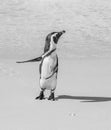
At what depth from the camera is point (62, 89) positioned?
11359 mm

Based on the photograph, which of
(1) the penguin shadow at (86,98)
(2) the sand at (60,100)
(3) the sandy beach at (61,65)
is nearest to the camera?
(2) the sand at (60,100)

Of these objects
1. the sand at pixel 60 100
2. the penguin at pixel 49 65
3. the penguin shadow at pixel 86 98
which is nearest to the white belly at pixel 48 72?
the penguin at pixel 49 65

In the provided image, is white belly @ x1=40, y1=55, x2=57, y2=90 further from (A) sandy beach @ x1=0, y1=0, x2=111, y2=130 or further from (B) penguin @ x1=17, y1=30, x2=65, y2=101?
(A) sandy beach @ x1=0, y1=0, x2=111, y2=130

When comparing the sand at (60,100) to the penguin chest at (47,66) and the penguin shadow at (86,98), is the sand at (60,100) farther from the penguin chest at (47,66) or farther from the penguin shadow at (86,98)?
the penguin chest at (47,66)

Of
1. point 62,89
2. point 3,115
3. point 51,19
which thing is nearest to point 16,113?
point 3,115

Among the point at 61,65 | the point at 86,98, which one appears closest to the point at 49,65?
the point at 86,98

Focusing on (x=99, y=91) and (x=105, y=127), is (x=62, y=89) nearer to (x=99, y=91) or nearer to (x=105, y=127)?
(x=99, y=91)

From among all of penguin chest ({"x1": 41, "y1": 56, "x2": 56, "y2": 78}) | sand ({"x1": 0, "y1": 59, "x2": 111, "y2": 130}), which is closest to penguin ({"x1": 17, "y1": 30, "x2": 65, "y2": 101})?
penguin chest ({"x1": 41, "y1": 56, "x2": 56, "y2": 78})

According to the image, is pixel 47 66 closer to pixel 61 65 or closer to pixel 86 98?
pixel 86 98

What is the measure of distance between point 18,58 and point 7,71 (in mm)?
2760

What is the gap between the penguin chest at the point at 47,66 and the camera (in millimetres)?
9844

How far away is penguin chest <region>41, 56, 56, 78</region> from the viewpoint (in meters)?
9.84

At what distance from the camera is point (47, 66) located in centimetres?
985

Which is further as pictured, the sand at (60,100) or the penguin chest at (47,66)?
the penguin chest at (47,66)
